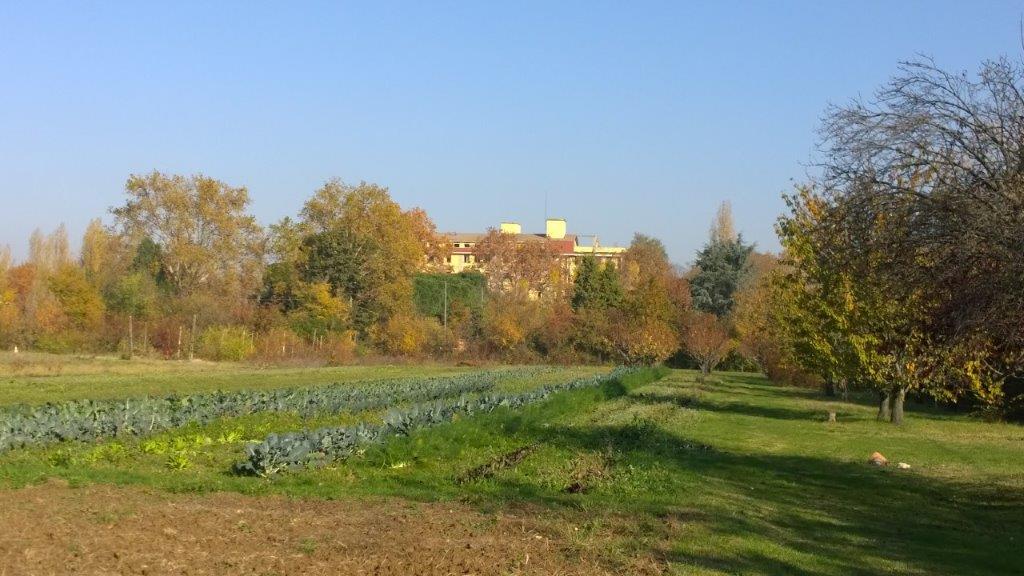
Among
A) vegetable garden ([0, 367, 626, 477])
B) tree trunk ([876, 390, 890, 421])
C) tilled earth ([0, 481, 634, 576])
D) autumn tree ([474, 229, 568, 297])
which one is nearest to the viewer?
tilled earth ([0, 481, 634, 576])

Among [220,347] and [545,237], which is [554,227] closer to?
[545,237]

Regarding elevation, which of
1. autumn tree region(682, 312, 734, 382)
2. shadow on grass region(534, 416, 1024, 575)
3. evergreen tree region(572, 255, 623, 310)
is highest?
evergreen tree region(572, 255, 623, 310)

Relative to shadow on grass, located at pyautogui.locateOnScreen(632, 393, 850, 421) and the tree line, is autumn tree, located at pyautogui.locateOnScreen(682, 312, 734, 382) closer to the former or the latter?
the tree line

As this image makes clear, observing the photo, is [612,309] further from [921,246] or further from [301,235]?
[921,246]

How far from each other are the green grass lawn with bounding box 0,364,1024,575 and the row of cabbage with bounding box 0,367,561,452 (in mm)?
632

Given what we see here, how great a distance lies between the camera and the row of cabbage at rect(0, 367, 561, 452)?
19.0 m

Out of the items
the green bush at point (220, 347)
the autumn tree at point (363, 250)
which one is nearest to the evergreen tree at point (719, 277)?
the autumn tree at point (363, 250)

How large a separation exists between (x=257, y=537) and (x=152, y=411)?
42.3 feet

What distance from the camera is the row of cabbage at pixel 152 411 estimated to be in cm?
1897

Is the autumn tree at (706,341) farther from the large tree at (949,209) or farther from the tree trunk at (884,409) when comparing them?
the large tree at (949,209)

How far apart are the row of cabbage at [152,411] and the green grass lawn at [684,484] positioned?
2.07ft

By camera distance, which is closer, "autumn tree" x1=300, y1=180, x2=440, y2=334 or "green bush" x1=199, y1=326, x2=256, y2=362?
"green bush" x1=199, y1=326, x2=256, y2=362

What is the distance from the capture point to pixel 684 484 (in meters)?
15.9

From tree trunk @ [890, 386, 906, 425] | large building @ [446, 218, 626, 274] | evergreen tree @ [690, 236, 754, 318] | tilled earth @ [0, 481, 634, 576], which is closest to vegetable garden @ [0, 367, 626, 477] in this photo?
tilled earth @ [0, 481, 634, 576]
